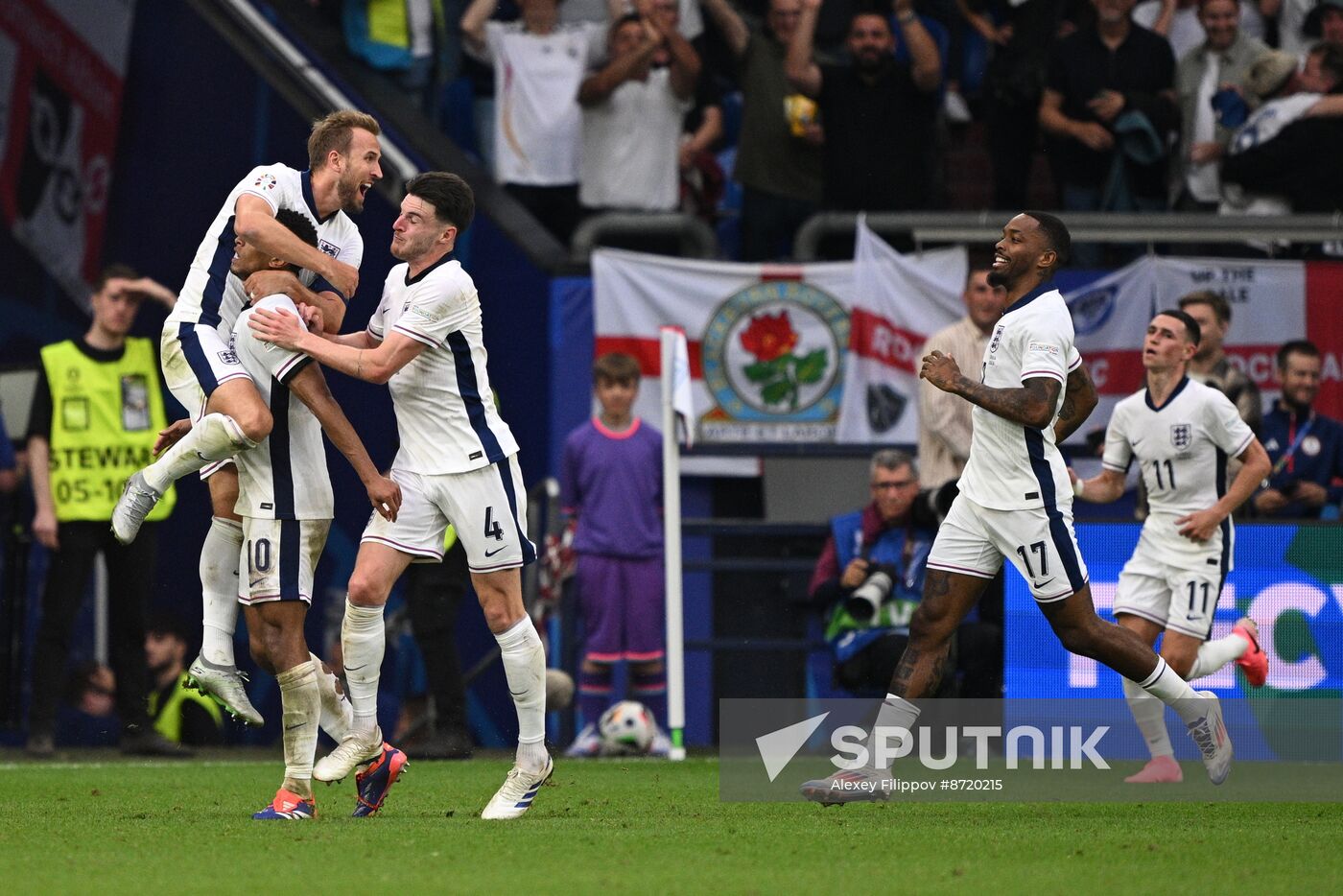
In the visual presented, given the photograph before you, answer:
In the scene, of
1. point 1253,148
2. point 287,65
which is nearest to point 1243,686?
point 1253,148

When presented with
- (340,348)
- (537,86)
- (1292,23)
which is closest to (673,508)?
(537,86)

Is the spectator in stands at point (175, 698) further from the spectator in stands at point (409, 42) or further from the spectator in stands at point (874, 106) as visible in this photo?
the spectator in stands at point (874, 106)

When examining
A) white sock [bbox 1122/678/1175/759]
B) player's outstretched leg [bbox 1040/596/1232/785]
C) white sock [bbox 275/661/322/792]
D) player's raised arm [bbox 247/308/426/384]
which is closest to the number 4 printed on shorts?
player's raised arm [bbox 247/308/426/384]

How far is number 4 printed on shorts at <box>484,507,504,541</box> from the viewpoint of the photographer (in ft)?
24.6

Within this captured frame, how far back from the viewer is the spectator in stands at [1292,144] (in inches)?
524

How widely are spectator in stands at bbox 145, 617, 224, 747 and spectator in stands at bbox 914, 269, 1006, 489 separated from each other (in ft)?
14.7

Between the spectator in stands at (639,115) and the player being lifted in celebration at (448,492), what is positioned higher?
the spectator in stands at (639,115)

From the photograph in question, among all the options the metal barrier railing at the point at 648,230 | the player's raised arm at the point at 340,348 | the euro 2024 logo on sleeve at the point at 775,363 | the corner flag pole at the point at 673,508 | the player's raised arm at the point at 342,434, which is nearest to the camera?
the player's raised arm at the point at 340,348

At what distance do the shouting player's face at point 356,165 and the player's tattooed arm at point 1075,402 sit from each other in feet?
9.08

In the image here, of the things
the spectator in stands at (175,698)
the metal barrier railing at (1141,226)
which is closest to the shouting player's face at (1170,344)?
the metal barrier railing at (1141,226)

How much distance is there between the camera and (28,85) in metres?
14.1

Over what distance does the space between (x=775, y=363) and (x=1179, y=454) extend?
398 cm

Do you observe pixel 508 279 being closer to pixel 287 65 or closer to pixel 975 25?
pixel 287 65

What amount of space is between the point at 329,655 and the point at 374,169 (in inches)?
235
